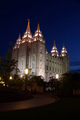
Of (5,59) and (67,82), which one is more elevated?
(5,59)

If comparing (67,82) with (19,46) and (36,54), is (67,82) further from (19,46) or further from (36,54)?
(19,46)

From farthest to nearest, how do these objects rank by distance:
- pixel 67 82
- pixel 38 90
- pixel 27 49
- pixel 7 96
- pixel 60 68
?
1. pixel 60 68
2. pixel 27 49
3. pixel 38 90
4. pixel 67 82
5. pixel 7 96

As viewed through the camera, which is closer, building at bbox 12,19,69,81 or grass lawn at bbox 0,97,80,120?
grass lawn at bbox 0,97,80,120

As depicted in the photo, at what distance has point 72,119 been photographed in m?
4.58

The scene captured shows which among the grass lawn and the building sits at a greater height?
the building

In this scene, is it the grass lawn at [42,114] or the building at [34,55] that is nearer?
the grass lawn at [42,114]

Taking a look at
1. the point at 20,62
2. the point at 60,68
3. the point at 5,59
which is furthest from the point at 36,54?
the point at 5,59

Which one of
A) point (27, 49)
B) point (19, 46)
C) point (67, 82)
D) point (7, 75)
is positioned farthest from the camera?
point (19, 46)

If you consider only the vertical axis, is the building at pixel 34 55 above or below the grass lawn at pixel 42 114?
above

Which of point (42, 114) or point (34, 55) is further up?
point (34, 55)

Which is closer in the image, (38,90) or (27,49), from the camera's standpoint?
(38,90)

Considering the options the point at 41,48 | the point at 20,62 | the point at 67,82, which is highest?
the point at 41,48

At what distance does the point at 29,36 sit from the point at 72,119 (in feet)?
169

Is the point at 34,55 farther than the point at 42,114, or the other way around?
the point at 34,55
